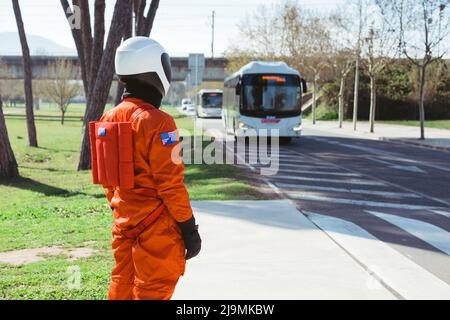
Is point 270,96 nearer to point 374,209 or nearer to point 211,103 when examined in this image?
point 374,209

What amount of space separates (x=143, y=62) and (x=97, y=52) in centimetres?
1283

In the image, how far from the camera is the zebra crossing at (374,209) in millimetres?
6887

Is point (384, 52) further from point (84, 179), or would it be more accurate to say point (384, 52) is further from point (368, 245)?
point (368, 245)

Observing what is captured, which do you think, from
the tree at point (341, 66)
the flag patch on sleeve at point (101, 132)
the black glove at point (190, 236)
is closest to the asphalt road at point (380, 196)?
the black glove at point (190, 236)

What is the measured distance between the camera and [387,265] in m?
5.84

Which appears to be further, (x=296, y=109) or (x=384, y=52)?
(x=384, y=52)

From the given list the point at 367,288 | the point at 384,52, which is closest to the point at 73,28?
the point at 367,288

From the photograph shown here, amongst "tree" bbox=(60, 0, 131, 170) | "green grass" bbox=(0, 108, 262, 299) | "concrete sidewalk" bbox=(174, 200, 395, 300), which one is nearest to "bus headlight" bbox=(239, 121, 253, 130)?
"tree" bbox=(60, 0, 131, 170)

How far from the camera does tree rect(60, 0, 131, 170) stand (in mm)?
14211

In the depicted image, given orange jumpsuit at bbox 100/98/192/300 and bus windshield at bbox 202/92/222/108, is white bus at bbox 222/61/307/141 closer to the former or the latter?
orange jumpsuit at bbox 100/98/192/300

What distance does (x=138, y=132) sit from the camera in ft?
10.8

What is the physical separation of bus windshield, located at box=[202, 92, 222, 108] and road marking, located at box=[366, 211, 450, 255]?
159 feet

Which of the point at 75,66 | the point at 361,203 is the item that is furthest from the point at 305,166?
the point at 75,66
